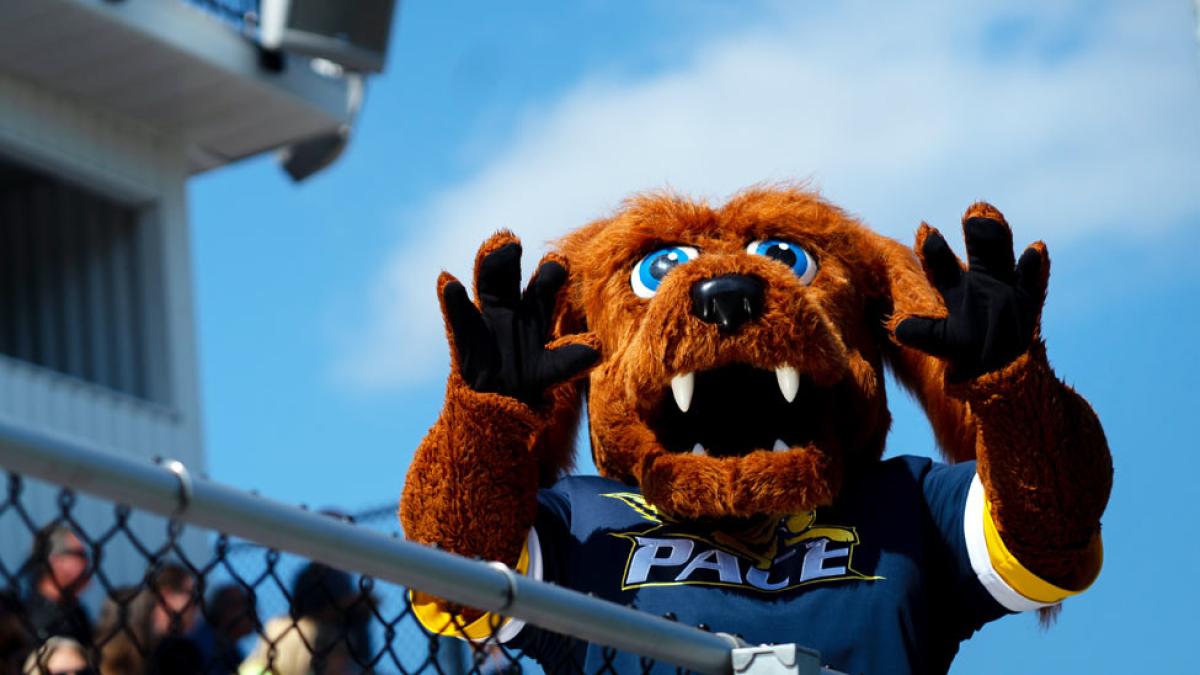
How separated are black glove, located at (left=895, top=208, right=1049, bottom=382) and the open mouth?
0.35 m

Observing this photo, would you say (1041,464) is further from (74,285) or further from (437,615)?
(74,285)

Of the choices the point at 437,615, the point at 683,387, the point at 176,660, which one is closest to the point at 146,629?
the point at 176,660

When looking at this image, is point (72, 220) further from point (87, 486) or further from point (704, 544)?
point (87, 486)

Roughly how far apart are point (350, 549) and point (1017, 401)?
1.32 m

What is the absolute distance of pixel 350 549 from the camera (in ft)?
6.86

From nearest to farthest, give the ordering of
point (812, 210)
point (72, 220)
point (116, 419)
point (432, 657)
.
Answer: point (432, 657) < point (812, 210) < point (116, 419) < point (72, 220)

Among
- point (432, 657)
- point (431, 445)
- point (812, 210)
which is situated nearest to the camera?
point (432, 657)

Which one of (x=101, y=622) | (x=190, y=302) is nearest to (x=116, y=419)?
(x=190, y=302)

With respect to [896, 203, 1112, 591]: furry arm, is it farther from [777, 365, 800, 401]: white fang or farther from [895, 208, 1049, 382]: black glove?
[777, 365, 800, 401]: white fang

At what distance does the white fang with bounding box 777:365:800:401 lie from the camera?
319 centimetres

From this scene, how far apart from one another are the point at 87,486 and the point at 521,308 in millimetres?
1335

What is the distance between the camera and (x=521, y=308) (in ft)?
10.2

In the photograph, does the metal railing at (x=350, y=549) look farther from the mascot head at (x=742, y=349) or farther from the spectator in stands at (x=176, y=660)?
the spectator in stands at (x=176, y=660)

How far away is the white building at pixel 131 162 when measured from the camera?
10586 millimetres
